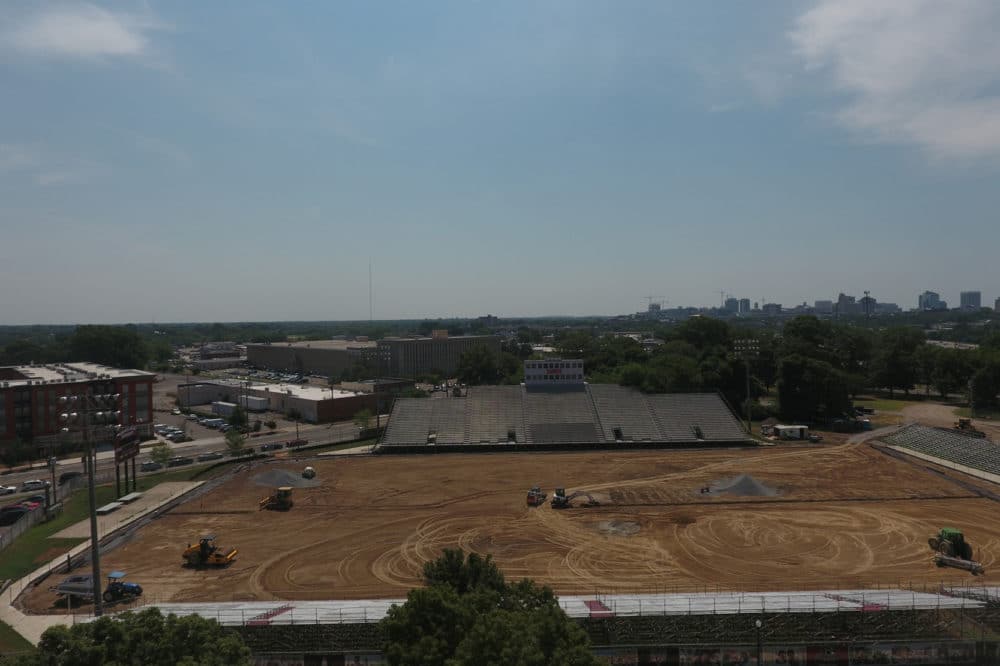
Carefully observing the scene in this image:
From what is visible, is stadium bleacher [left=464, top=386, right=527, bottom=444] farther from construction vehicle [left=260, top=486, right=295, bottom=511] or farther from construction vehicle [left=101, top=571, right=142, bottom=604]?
construction vehicle [left=101, top=571, right=142, bottom=604]

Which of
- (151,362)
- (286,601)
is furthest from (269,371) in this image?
(286,601)

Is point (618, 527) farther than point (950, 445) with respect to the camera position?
No

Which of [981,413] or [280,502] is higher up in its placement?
[981,413]

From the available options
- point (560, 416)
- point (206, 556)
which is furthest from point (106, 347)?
point (206, 556)

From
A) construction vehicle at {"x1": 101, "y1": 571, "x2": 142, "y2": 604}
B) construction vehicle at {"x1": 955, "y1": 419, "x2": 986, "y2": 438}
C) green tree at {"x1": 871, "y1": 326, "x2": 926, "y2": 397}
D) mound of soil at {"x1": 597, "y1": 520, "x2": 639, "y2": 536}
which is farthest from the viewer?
green tree at {"x1": 871, "y1": 326, "x2": 926, "y2": 397}

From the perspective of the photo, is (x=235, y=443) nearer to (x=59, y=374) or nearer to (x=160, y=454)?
(x=160, y=454)

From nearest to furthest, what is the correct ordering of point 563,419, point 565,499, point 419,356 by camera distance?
point 565,499 → point 563,419 → point 419,356

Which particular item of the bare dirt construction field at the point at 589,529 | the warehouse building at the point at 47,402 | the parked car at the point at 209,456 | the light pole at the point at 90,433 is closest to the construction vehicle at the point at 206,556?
the bare dirt construction field at the point at 589,529

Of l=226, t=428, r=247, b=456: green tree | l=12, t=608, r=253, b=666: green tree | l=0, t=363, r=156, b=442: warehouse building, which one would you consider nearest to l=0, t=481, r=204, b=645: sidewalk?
l=226, t=428, r=247, b=456: green tree
